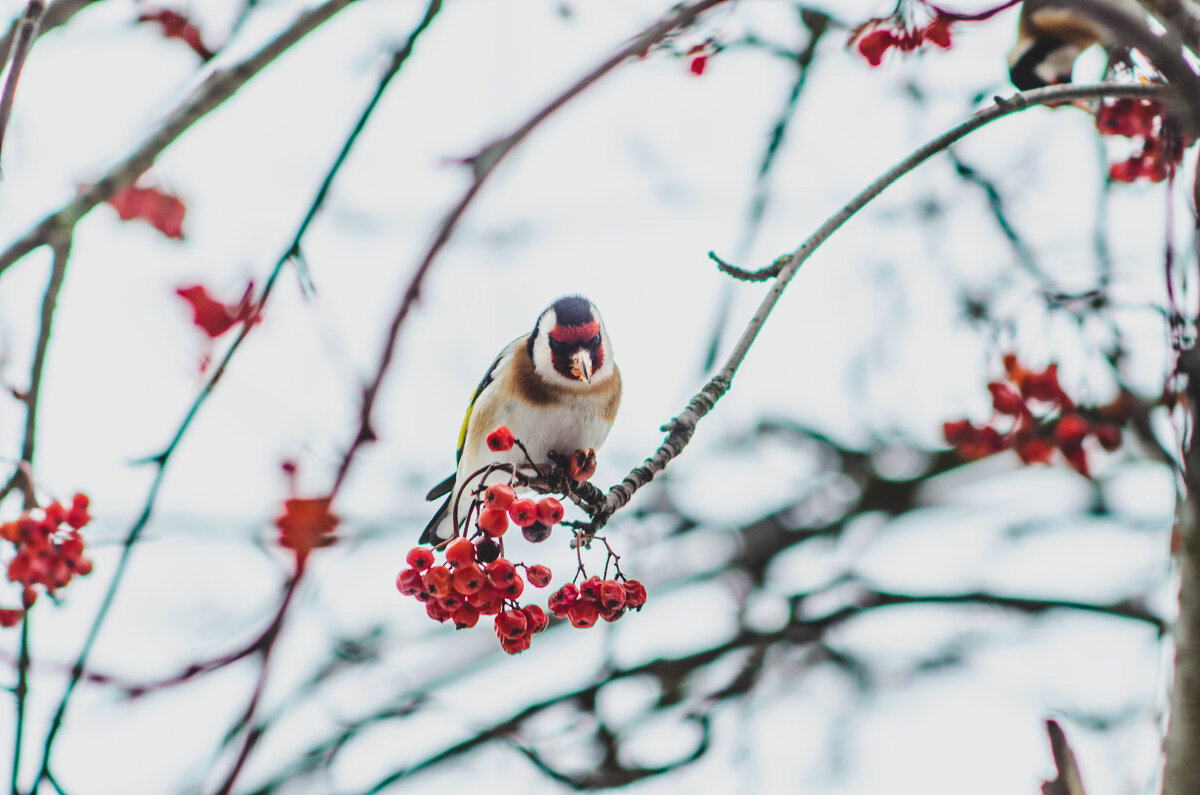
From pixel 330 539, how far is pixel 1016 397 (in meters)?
Answer: 2.61

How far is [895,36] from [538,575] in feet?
7.31

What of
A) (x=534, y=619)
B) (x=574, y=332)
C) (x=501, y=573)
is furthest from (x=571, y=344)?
(x=501, y=573)

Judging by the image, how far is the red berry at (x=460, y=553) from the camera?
7.06 ft

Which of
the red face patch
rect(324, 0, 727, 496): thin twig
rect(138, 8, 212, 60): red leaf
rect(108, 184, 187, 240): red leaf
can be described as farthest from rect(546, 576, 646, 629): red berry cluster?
rect(138, 8, 212, 60): red leaf

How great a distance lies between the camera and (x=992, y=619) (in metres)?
5.80

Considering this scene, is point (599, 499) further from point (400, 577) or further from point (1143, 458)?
point (1143, 458)

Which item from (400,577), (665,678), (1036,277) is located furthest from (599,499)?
(665,678)

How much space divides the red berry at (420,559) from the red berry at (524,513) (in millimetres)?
227

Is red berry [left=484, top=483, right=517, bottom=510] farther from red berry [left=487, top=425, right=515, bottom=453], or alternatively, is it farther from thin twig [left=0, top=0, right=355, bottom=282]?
thin twig [left=0, top=0, right=355, bottom=282]

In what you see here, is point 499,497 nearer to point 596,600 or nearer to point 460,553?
point 460,553

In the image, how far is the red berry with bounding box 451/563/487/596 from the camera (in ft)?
7.06

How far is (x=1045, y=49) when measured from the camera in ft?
16.0

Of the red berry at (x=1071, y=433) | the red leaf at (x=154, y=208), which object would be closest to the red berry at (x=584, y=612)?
the red berry at (x=1071, y=433)

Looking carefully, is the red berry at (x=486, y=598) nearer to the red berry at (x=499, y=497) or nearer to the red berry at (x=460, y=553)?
the red berry at (x=460, y=553)
